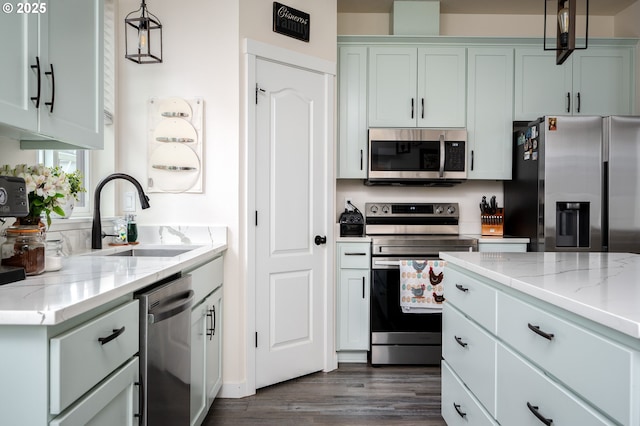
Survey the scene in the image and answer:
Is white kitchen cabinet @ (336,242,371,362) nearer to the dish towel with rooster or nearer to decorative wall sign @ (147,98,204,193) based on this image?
the dish towel with rooster

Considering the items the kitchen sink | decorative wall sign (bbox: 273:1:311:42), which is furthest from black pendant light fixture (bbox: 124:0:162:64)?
the kitchen sink

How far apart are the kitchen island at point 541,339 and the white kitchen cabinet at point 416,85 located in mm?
1719

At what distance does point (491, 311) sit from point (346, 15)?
10.2 feet

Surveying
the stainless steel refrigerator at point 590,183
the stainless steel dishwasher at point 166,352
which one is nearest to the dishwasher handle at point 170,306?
the stainless steel dishwasher at point 166,352

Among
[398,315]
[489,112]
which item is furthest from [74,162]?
[489,112]

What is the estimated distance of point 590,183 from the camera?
3199 millimetres

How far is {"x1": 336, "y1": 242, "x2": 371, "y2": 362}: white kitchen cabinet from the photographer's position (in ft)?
11.1

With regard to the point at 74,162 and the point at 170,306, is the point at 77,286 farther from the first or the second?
the point at 74,162

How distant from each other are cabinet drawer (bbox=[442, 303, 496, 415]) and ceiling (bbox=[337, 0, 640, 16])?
2.67 metres

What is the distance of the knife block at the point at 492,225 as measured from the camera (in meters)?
3.74

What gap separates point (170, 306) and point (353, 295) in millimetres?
1916

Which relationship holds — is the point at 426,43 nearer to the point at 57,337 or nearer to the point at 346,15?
the point at 346,15

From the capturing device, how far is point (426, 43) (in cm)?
363

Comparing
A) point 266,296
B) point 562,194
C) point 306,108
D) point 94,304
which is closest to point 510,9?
point 562,194
